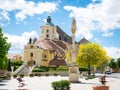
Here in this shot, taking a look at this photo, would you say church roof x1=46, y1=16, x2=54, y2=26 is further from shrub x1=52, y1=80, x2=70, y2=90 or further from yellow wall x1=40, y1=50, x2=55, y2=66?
shrub x1=52, y1=80, x2=70, y2=90

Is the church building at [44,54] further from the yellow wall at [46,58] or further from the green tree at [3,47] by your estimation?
the green tree at [3,47]

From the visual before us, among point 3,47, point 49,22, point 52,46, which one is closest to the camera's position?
point 3,47

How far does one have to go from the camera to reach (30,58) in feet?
340

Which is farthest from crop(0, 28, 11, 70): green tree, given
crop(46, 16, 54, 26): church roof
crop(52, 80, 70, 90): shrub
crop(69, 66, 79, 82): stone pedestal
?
crop(46, 16, 54, 26): church roof

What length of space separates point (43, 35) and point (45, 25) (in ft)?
14.5

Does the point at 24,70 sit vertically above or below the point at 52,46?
below

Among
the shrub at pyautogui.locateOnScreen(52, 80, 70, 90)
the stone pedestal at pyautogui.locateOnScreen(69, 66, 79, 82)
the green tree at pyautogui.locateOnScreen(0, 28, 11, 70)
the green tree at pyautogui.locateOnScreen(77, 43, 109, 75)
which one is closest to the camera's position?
the shrub at pyautogui.locateOnScreen(52, 80, 70, 90)

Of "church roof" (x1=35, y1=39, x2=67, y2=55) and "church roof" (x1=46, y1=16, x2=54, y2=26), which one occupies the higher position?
"church roof" (x1=46, y1=16, x2=54, y2=26)

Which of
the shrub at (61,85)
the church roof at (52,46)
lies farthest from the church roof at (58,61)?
the shrub at (61,85)

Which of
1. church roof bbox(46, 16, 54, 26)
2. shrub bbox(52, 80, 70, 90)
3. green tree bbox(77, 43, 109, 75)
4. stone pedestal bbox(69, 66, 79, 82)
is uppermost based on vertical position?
church roof bbox(46, 16, 54, 26)

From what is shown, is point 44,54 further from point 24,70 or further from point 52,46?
point 24,70

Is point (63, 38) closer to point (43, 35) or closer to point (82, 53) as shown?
point (43, 35)

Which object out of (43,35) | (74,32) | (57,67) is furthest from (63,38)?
(74,32)

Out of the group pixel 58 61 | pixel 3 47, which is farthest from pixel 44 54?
pixel 3 47
